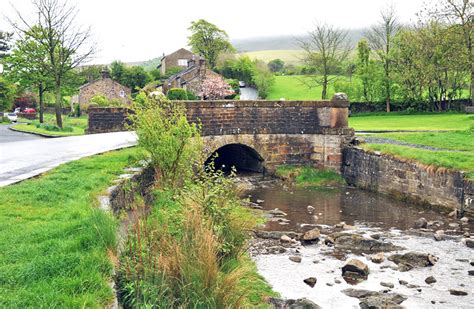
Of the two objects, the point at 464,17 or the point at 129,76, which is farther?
the point at 129,76

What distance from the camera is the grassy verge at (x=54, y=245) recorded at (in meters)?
4.90

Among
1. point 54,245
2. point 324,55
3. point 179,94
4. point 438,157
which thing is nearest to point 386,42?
point 324,55

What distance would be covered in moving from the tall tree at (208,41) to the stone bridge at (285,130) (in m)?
65.3

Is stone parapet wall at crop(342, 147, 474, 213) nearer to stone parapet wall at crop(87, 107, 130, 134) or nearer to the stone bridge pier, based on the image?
the stone bridge pier

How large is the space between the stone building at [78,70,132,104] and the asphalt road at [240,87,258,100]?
15014 mm

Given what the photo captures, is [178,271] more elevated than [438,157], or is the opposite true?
[178,271]

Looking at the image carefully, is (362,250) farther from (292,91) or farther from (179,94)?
(292,91)

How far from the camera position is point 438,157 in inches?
705

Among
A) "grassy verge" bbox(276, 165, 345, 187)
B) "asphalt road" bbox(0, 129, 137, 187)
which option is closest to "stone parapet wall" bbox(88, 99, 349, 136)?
"grassy verge" bbox(276, 165, 345, 187)

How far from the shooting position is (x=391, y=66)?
47281 mm

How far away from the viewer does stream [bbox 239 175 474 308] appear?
9.59m

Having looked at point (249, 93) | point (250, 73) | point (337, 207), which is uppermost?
point (250, 73)

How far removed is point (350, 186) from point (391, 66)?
27679mm

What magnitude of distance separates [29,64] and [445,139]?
33.0 m
